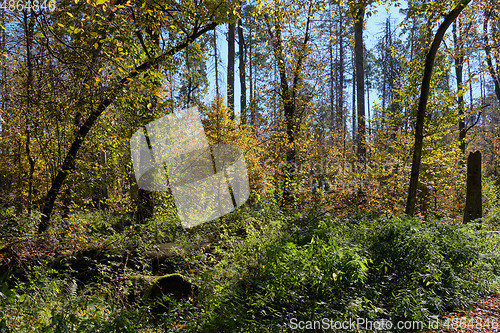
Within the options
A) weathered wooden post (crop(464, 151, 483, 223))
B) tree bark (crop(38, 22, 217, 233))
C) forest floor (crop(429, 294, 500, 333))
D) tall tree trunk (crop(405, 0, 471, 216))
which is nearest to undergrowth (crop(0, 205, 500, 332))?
forest floor (crop(429, 294, 500, 333))

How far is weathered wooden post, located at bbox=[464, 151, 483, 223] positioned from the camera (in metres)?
9.66

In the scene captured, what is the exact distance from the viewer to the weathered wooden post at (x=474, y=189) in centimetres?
966

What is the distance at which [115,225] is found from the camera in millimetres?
13016

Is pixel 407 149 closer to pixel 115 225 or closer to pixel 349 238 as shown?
pixel 349 238

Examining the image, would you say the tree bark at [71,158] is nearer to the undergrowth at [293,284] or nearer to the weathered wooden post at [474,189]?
the undergrowth at [293,284]

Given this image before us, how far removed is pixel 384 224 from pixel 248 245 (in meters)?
2.76

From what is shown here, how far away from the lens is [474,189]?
9.70 m

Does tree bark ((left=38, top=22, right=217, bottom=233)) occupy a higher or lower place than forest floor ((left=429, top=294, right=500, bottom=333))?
higher

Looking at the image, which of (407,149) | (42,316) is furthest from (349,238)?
(407,149)

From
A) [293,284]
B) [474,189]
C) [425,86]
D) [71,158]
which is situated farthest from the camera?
[474,189]

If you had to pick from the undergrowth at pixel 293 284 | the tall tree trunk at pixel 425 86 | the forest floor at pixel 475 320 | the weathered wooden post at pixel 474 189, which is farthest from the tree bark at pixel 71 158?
the weathered wooden post at pixel 474 189

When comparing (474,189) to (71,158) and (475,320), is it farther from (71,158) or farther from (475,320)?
(71,158)

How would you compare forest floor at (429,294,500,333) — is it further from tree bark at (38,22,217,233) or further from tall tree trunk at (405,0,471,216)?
tree bark at (38,22,217,233)

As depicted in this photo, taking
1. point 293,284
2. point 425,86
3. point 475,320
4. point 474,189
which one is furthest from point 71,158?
point 474,189
